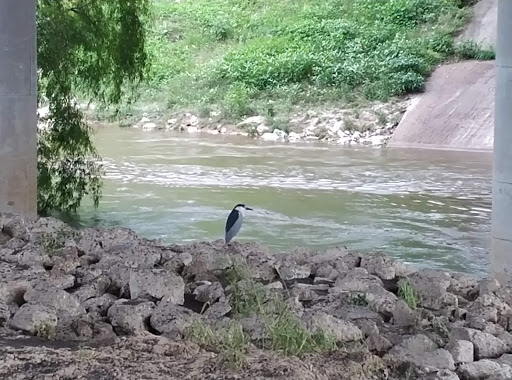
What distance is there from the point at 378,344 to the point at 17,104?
7.21 m

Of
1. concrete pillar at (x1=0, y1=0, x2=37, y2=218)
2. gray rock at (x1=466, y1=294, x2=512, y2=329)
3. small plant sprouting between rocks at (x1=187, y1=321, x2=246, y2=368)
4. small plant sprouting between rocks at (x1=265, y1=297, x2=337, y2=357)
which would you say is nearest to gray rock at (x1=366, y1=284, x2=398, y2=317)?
gray rock at (x1=466, y1=294, x2=512, y2=329)

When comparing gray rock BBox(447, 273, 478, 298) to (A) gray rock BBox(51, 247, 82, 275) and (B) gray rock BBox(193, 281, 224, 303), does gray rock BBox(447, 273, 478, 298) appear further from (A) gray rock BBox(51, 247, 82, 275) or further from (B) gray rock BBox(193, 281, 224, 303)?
(A) gray rock BBox(51, 247, 82, 275)

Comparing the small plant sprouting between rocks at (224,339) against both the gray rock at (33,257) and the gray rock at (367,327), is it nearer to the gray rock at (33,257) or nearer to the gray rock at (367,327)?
the gray rock at (367,327)

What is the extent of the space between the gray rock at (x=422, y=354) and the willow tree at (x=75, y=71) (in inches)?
380

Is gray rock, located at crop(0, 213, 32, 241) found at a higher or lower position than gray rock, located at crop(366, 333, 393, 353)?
higher

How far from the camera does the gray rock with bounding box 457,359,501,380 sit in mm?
4660

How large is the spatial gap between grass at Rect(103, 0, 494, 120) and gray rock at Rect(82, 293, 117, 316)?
2182 centimetres

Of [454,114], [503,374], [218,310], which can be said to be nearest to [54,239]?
[218,310]

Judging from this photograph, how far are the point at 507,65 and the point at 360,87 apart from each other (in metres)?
19.3

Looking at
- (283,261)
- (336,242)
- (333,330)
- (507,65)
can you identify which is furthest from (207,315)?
(336,242)

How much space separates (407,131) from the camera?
2472 centimetres

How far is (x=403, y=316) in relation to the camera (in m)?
5.41

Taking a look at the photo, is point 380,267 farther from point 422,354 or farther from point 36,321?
point 36,321

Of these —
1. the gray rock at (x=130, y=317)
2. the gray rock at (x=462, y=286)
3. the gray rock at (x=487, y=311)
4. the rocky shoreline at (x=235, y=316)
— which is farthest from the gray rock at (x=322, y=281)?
the gray rock at (x=130, y=317)
